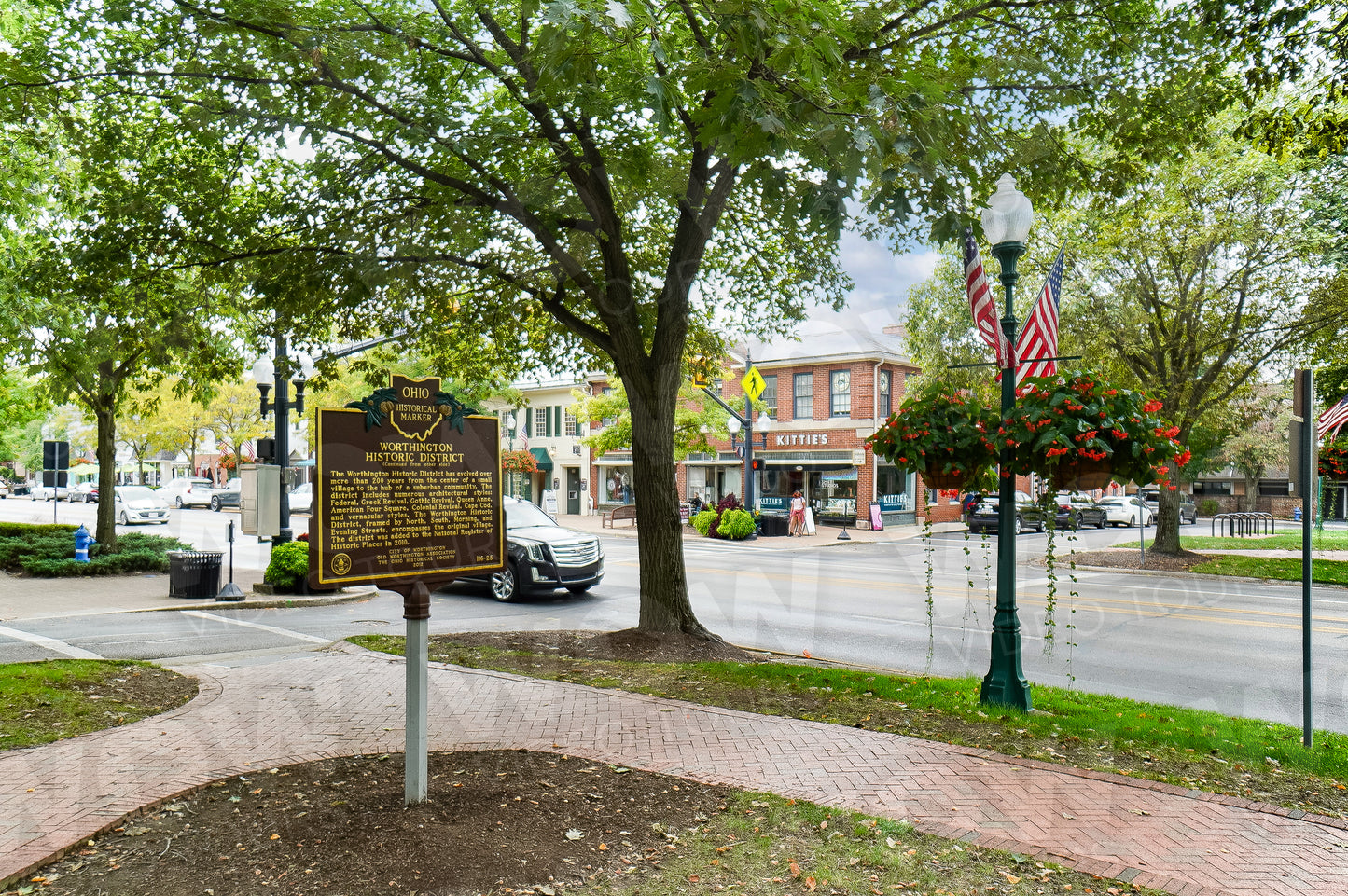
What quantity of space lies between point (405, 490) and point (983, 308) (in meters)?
5.18

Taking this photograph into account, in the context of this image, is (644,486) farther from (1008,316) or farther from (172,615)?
(172,615)

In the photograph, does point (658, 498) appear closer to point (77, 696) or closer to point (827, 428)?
point (77, 696)

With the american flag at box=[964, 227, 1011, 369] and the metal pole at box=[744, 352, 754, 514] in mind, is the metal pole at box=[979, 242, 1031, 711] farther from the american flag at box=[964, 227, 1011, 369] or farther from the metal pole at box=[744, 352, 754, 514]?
the metal pole at box=[744, 352, 754, 514]

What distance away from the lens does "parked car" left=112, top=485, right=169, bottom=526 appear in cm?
3844

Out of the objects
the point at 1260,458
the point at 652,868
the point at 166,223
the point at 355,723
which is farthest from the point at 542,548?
the point at 1260,458

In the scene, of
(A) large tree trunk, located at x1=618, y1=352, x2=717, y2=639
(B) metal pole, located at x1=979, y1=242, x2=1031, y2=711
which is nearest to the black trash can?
(A) large tree trunk, located at x1=618, y1=352, x2=717, y2=639

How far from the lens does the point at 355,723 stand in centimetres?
699

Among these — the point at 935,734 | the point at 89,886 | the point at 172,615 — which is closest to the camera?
the point at 89,886

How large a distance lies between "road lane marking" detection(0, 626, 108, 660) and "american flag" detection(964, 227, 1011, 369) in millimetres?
9816

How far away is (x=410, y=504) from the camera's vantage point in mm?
5285

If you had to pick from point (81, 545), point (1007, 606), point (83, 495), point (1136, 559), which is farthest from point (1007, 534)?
point (83, 495)

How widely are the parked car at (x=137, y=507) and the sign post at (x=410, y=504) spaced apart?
39055 mm

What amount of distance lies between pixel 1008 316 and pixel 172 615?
501 inches

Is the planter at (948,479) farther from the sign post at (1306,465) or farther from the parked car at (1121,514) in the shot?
the parked car at (1121,514)
